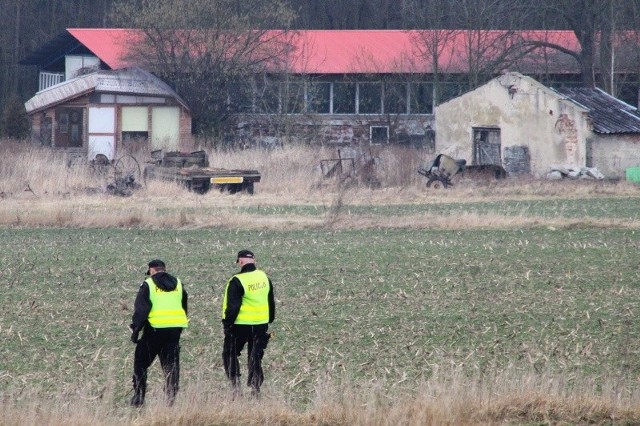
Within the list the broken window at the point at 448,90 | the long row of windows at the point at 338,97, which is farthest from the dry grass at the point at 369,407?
the broken window at the point at 448,90

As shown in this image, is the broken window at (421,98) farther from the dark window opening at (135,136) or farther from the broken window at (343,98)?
the dark window opening at (135,136)

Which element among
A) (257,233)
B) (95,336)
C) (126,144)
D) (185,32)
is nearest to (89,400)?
(95,336)

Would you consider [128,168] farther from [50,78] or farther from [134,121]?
[50,78]

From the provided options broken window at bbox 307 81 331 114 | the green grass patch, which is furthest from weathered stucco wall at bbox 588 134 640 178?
broken window at bbox 307 81 331 114

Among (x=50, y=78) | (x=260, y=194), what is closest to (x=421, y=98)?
(x=50, y=78)

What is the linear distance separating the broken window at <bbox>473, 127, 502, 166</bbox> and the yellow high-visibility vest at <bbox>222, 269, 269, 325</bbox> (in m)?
33.6

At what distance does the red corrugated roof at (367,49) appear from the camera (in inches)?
2199

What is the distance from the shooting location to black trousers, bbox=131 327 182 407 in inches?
405

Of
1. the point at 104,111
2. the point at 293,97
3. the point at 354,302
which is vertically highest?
the point at 293,97

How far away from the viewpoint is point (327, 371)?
1187 centimetres

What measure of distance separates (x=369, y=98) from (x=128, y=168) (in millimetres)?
21671

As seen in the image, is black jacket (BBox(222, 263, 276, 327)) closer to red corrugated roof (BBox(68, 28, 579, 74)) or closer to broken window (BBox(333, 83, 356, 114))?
red corrugated roof (BBox(68, 28, 579, 74))

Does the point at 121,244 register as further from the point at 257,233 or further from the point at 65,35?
the point at 65,35

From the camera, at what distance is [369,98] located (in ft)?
192
